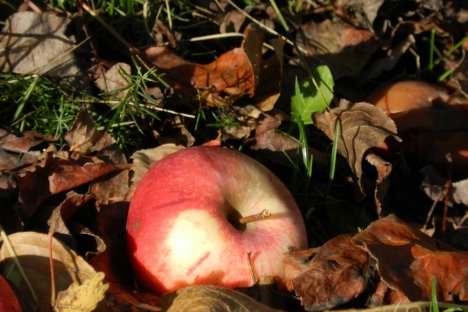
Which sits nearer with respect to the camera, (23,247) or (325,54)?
(23,247)

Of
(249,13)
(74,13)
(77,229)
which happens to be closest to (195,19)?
(249,13)

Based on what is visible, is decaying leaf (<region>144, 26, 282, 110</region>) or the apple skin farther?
decaying leaf (<region>144, 26, 282, 110</region>)

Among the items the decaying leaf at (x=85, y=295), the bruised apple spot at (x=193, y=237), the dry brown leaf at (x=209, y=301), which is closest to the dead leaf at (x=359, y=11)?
the bruised apple spot at (x=193, y=237)

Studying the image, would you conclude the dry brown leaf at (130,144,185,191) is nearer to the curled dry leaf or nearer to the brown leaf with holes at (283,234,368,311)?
the curled dry leaf

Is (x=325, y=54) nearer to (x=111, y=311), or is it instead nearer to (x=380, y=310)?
(x=380, y=310)

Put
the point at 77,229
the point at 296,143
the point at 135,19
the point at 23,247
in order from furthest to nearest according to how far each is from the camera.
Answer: the point at 135,19, the point at 296,143, the point at 77,229, the point at 23,247

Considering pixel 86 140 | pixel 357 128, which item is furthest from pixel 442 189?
pixel 86 140

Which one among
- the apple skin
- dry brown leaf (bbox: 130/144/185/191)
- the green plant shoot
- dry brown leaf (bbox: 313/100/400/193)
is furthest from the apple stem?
the green plant shoot
